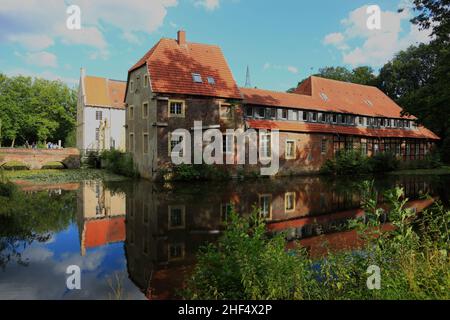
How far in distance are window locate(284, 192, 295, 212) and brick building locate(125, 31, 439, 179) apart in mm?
9351

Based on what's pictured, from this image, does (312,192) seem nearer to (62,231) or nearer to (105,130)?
(62,231)

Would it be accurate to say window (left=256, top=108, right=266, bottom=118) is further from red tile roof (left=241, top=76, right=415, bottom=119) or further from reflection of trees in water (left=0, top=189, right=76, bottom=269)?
reflection of trees in water (left=0, top=189, right=76, bottom=269)

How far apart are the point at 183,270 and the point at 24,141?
6304 cm

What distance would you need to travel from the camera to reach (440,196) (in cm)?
1720

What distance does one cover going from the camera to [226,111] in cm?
2702

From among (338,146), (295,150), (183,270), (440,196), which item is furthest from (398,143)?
(183,270)

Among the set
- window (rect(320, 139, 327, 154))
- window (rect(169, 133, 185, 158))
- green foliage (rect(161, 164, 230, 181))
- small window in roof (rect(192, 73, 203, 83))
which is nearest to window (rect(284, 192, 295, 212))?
green foliage (rect(161, 164, 230, 181))

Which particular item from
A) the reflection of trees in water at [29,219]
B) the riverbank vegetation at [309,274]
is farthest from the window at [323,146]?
the riverbank vegetation at [309,274]

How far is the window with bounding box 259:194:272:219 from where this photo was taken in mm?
12942

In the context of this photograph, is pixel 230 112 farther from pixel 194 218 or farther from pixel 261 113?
pixel 194 218

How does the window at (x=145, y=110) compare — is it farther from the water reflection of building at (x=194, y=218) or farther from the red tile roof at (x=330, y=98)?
the red tile roof at (x=330, y=98)

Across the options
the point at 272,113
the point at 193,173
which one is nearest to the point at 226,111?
the point at 272,113

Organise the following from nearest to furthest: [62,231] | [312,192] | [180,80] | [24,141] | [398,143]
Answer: [62,231]
[312,192]
[180,80]
[398,143]
[24,141]

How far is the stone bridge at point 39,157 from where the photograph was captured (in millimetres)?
31628
